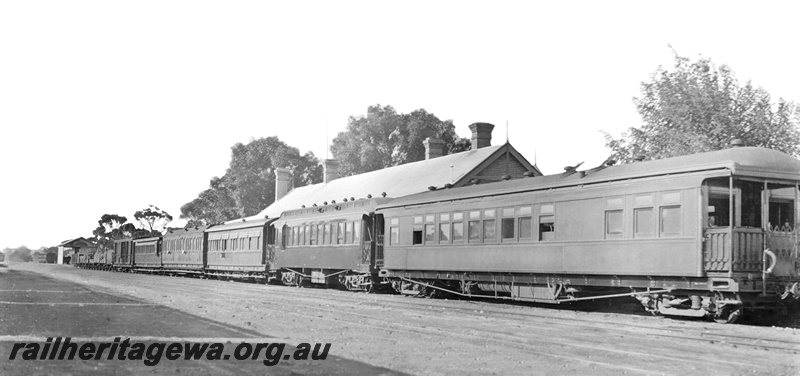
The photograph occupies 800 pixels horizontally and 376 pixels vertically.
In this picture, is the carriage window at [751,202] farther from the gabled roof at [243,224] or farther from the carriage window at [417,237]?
the gabled roof at [243,224]

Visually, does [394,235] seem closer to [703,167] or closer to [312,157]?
[703,167]

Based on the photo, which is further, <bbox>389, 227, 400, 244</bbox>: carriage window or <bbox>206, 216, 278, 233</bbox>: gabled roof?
<bbox>206, 216, 278, 233</bbox>: gabled roof

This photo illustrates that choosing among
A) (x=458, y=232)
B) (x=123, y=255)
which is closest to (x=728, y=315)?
(x=458, y=232)

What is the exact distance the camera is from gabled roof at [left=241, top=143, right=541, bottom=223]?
41.8 metres

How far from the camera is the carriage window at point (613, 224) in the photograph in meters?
18.0

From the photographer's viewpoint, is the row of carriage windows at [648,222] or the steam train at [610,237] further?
the row of carriage windows at [648,222]

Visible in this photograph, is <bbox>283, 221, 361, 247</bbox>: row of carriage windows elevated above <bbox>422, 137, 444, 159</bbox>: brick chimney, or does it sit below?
below

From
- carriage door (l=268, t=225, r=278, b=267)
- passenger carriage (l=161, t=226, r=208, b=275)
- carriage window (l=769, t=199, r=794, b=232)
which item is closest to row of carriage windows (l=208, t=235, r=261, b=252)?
carriage door (l=268, t=225, r=278, b=267)

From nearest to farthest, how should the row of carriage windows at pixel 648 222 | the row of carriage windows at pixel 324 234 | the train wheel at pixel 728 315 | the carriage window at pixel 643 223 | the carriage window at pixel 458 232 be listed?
the train wheel at pixel 728 315 < the row of carriage windows at pixel 648 222 < the carriage window at pixel 643 223 < the carriage window at pixel 458 232 < the row of carriage windows at pixel 324 234

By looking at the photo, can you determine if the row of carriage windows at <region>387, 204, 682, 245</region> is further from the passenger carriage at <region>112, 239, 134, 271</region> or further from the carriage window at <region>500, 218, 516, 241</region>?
the passenger carriage at <region>112, 239, 134, 271</region>

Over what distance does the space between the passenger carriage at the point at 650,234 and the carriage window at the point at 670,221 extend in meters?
0.02

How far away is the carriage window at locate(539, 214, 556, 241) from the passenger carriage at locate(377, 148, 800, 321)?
0.03 m

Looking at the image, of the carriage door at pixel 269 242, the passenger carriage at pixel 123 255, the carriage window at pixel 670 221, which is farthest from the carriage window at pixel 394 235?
the passenger carriage at pixel 123 255

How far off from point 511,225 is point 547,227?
4.52ft
